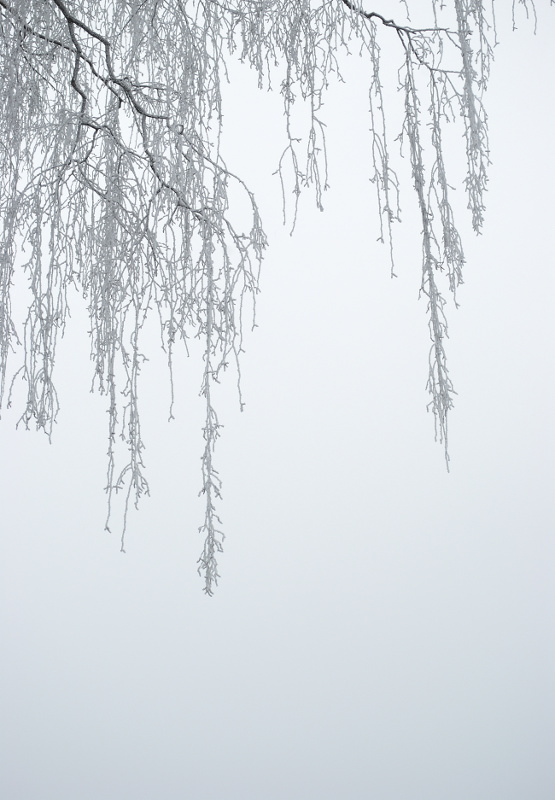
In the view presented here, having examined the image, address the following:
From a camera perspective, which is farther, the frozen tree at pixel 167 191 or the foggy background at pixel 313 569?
the foggy background at pixel 313 569

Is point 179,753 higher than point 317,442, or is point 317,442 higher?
point 317,442

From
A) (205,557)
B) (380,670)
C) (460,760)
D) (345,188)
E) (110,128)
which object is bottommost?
(460,760)

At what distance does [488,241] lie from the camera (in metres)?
3.72

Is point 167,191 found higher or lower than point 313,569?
higher

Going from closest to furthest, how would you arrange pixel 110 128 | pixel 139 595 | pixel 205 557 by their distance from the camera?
pixel 205 557 < pixel 110 128 < pixel 139 595

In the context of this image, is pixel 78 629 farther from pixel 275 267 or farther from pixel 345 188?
pixel 345 188

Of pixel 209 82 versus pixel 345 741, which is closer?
pixel 209 82

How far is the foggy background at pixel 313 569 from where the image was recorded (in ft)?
11.7

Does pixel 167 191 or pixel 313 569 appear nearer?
pixel 167 191

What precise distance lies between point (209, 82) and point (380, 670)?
2856mm

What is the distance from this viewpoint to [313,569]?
142 inches

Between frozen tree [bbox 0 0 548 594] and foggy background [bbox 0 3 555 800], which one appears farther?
foggy background [bbox 0 3 555 800]

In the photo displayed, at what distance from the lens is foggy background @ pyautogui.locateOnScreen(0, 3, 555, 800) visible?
11.7 ft

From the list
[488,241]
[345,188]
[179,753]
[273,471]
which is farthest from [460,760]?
[345,188]
